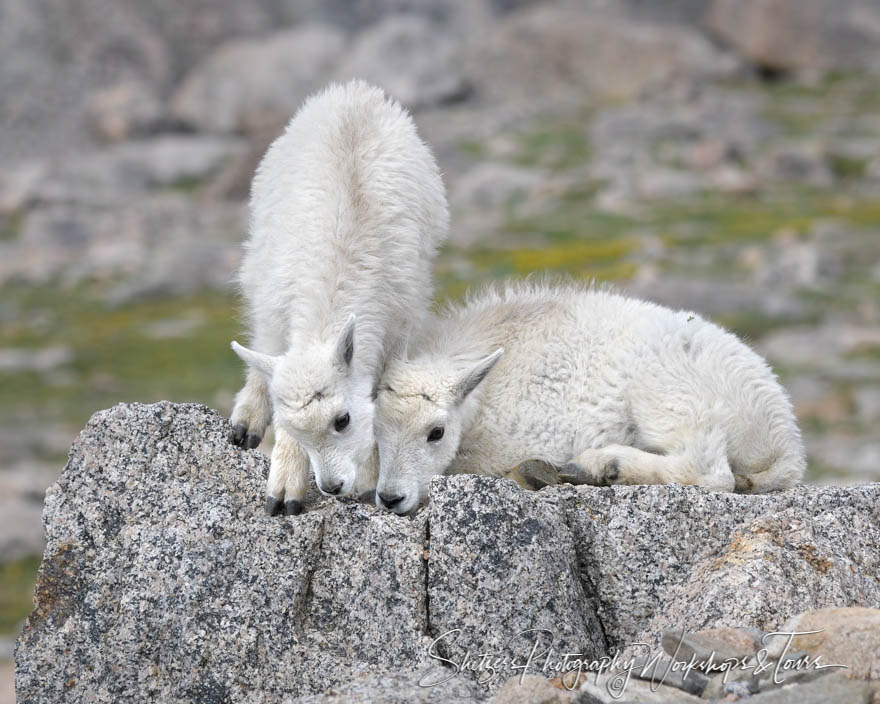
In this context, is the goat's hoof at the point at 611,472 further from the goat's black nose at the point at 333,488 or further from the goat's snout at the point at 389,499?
the goat's black nose at the point at 333,488

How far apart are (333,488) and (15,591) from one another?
18146 millimetres

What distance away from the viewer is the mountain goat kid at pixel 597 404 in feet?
26.6

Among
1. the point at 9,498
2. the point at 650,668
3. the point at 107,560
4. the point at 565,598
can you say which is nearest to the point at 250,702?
the point at 107,560

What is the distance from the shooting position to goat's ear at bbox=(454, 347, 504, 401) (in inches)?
318

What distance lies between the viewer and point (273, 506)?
Answer: 7.43 meters

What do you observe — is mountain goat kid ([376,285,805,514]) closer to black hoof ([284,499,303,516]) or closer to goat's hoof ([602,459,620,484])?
goat's hoof ([602,459,620,484])

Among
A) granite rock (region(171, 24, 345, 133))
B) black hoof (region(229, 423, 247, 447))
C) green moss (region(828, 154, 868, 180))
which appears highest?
granite rock (region(171, 24, 345, 133))

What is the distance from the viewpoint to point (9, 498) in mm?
Result: 25625

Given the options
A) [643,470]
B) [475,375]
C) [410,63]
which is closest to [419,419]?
[475,375]

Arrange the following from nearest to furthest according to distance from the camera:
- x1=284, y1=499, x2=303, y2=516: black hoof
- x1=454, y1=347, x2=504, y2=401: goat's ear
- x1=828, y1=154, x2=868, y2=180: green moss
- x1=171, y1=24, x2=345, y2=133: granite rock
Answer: x1=284, y1=499, x2=303, y2=516: black hoof < x1=454, y1=347, x2=504, y2=401: goat's ear < x1=828, y1=154, x2=868, y2=180: green moss < x1=171, y1=24, x2=345, y2=133: granite rock

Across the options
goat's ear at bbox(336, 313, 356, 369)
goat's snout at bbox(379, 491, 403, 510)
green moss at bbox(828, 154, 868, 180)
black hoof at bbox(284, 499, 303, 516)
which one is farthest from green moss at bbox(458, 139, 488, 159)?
black hoof at bbox(284, 499, 303, 516)

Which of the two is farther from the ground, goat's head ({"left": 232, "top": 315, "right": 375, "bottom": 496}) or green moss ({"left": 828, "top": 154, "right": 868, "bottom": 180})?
green moss ({"left": 828, "top": 154, "right": 868, "bottom": 180})

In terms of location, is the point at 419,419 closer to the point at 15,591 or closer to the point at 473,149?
the point at 15,591

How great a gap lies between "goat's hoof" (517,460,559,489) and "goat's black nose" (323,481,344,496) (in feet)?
4.56
